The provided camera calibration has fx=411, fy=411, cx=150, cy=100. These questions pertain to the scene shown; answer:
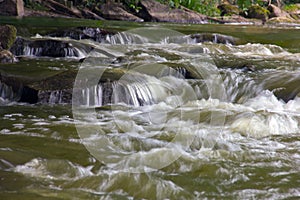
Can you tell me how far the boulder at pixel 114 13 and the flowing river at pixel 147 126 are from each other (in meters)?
10.3

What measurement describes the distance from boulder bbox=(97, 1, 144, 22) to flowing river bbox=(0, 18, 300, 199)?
1025 centimetres

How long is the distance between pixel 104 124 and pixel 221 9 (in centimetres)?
2316

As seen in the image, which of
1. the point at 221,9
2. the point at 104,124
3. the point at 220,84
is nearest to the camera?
the point at 104,124

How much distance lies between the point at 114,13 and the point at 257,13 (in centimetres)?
1031

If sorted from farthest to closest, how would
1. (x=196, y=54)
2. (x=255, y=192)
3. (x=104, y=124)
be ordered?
(x=196, y=54) → (x=104, y=124) → (x=255, y=192)

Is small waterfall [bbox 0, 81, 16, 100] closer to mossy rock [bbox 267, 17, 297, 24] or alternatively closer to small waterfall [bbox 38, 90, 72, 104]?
small waterfall [bbox 38, 90, 72, 104]

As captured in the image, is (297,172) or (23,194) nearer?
(23,194)

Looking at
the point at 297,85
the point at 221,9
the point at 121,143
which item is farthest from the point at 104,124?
the point at 221,9

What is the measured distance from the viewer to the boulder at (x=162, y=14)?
20.2m

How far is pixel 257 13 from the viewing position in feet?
84.2

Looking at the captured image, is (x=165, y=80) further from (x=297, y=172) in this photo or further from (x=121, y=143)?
(x=297, y=172)

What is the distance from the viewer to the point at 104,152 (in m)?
3.83

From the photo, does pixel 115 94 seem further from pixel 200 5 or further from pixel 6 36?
pixel 200 5

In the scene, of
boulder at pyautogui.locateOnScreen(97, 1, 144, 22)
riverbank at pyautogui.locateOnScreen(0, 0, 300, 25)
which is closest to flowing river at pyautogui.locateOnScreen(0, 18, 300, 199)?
riverbank at pyautogui.locateOnScreen(0, 0, 300, 25)
